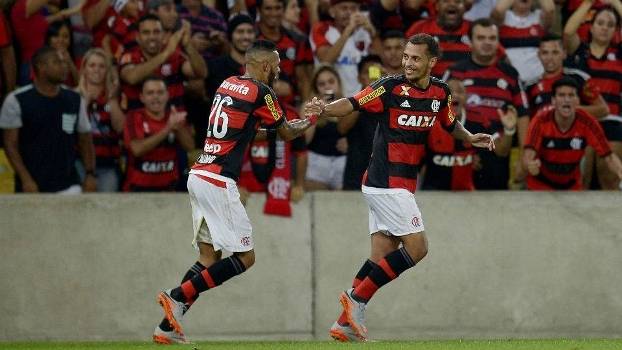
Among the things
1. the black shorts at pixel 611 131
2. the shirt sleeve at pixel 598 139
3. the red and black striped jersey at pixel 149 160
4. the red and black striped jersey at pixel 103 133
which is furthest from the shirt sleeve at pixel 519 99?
the red and black striped jersey at pixel 103 133

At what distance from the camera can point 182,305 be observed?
1011cm

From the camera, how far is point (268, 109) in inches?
396

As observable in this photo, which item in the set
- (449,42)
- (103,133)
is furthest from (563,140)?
(103,133)

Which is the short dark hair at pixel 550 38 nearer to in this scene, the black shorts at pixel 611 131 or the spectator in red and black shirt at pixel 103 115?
the black shorts at pixel 611 131

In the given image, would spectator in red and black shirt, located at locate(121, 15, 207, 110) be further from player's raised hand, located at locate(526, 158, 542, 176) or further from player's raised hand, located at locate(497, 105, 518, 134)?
player's raised hand, located at locate(526, 158, 542, 176)

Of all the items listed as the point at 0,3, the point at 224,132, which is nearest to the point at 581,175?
the point at 224,132

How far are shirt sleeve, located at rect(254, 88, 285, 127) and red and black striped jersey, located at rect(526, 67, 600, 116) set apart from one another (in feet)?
16.6

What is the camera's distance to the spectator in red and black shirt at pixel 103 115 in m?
13.9

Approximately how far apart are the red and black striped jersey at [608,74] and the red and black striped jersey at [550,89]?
11cm

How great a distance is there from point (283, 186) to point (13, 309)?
2936 mm

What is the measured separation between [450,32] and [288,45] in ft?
5.89

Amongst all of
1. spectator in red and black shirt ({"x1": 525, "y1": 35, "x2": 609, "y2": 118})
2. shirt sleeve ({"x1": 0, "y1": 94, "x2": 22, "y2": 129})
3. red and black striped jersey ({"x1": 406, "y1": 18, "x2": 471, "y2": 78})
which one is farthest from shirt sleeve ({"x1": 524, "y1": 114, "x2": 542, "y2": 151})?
shirt sleeve ({"x1": 0, "y1": 94, "x2": 22, "y2": 129})

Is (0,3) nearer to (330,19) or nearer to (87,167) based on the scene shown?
(87,167)

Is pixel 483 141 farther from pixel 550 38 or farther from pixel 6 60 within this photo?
pixel 6 60
